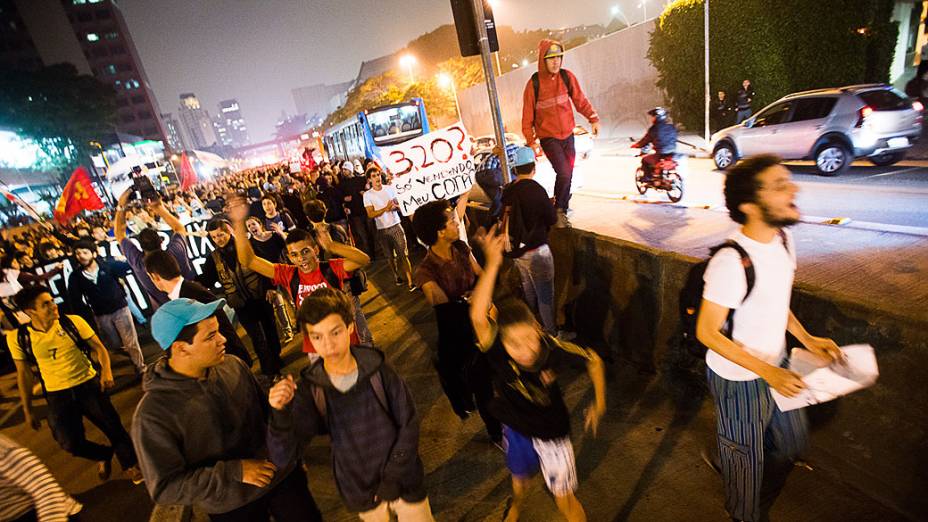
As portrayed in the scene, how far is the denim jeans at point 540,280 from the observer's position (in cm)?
443

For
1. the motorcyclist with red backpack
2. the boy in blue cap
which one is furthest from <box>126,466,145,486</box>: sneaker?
the motorcyclist with red backpack

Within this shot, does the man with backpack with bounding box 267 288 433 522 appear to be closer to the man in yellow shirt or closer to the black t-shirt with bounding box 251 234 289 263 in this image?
the man in yellow shirt

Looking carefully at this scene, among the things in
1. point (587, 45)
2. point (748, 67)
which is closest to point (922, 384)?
point (748, 67)

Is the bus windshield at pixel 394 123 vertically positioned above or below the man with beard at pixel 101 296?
above

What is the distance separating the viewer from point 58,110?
44562 millimetres

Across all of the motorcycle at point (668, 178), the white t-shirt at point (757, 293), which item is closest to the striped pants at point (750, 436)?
the white t-shirt at point (757, 293)

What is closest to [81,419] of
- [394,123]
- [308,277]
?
[308,277]

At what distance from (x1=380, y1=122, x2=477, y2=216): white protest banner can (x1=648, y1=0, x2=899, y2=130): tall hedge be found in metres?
12.8

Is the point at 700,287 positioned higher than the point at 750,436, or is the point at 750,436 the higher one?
the point at 700,287

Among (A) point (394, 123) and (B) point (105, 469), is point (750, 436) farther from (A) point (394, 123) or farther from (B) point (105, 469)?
(A) point (394, 123)

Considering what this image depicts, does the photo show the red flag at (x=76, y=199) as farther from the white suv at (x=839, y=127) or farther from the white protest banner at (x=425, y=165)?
the white suv at (x=839, y=127)

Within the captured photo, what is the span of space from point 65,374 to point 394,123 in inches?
749

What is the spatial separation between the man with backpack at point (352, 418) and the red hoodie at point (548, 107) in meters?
4.89

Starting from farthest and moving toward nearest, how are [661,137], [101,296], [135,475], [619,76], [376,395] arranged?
[619,76], [661,137], [101,296], [135,475], [376,395]
